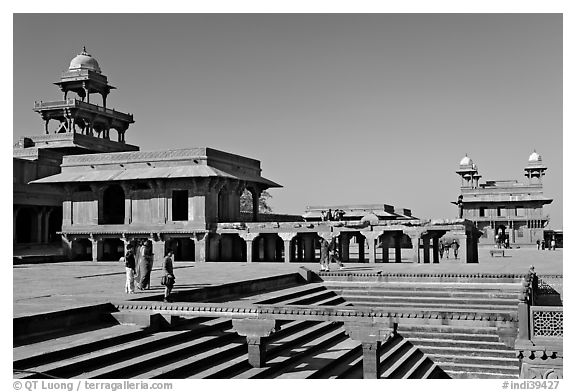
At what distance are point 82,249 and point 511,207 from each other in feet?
140

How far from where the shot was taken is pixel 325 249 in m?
22.5

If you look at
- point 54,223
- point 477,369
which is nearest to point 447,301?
point 477,369

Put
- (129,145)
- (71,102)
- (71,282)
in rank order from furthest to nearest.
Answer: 1. (129,145)
2. (71,102)
3. (71,282)

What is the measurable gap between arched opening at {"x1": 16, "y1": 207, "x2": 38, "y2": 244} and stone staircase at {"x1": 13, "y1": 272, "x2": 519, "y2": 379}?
22052mm

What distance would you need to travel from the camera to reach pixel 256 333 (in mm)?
10445

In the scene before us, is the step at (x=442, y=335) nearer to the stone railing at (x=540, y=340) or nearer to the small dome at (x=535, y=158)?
the stone railing at (x=540, y=340)

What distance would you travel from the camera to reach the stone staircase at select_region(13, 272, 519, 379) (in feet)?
30.0

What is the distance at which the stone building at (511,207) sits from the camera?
58219 mm

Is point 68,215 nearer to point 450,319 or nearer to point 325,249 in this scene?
point 325,249

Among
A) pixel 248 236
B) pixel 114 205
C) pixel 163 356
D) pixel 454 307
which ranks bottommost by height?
pixel 454 307

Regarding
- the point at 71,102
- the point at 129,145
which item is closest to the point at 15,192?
the point at 71,102

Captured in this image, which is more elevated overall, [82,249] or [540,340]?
[82,249]

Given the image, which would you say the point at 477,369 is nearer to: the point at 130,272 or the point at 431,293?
the point at 431,293

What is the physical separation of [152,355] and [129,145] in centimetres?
3814
